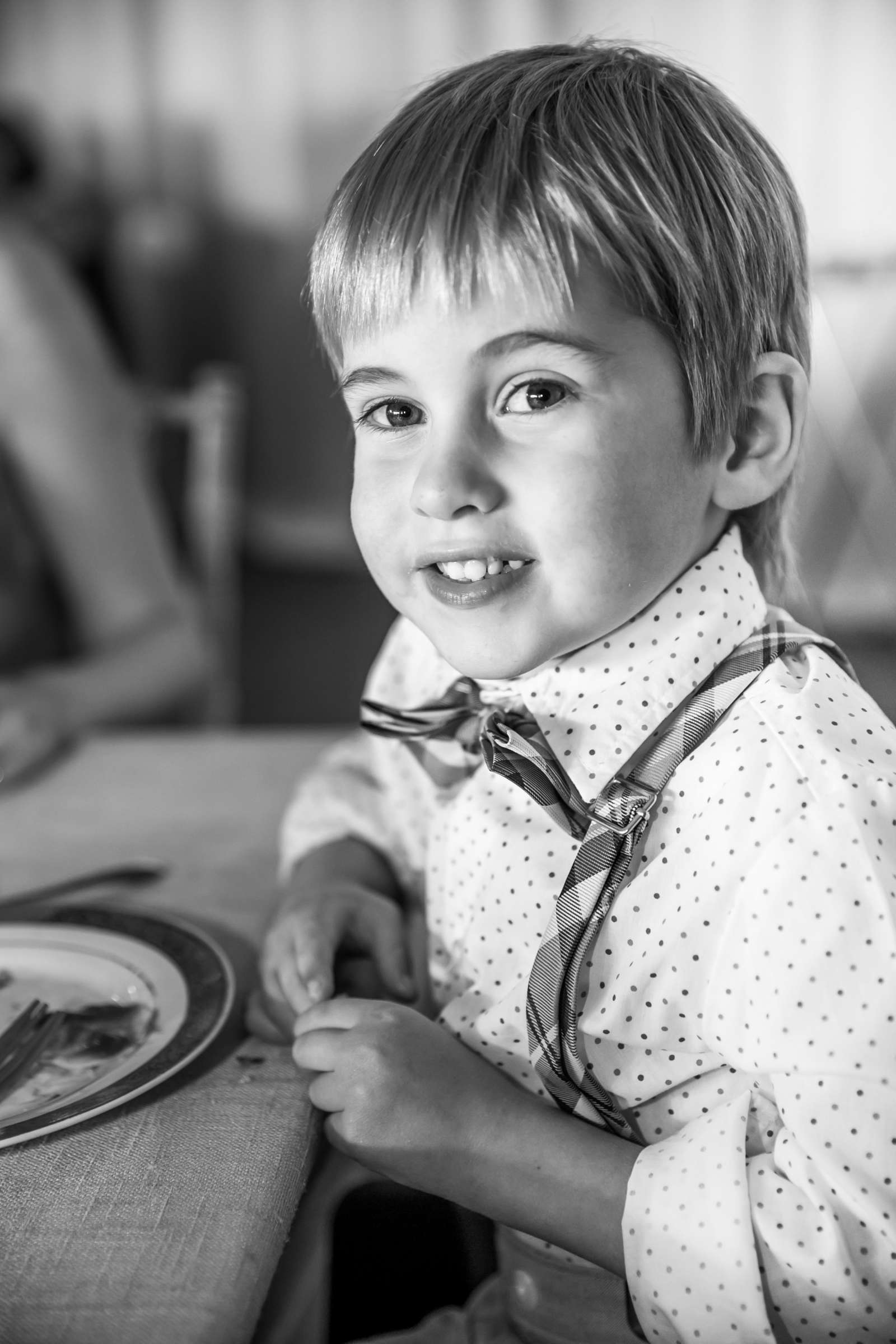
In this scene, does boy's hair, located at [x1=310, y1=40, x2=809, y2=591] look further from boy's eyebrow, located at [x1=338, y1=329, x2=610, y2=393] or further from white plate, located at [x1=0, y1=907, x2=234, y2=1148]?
white plate, located at [x1=0, y1=907, x2=234, y2=1148]

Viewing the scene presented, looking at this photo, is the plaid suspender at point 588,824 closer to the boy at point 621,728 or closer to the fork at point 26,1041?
the boy at point 621,728

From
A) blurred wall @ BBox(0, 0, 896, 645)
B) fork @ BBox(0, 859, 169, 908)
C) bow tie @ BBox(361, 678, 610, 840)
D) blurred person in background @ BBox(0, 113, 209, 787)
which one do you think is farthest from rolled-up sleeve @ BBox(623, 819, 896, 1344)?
blurred wall @ BBox(0, 0, 896, 645)

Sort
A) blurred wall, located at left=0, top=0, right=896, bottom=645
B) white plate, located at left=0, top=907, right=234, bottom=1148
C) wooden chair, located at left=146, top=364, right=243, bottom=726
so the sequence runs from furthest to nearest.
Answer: blurred wall, located at left=0, top=0, right=896, bottom=645 → wooden chair, located at left=146, top=364, right=243, bottom=726 → white plate, located at left=0, top=907, right=234, bottom=1148

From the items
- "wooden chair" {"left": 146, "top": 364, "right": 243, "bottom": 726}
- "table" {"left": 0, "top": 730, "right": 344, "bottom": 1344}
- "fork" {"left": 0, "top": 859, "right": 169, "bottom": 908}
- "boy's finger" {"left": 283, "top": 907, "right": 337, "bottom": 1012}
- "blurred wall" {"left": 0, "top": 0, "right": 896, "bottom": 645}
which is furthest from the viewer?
"blurred wall" {"left": 0, "top": 0, "right": 896, "bottom": 645}

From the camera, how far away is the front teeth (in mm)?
651

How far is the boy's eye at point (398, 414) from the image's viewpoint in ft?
2.24

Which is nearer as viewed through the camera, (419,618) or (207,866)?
(419,618)

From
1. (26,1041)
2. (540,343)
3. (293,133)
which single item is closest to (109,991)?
(26,1041)

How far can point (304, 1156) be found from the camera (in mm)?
581

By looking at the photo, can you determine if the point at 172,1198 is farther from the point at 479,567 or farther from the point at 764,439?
the point at 764,439

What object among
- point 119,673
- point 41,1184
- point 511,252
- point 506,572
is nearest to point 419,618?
point 506,572

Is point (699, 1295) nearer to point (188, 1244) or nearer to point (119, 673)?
point (188, 1244)

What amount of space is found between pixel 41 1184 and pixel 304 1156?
0.11m

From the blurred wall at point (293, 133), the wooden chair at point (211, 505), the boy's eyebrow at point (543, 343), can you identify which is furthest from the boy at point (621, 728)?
the blurred wall at point (293, 133)
